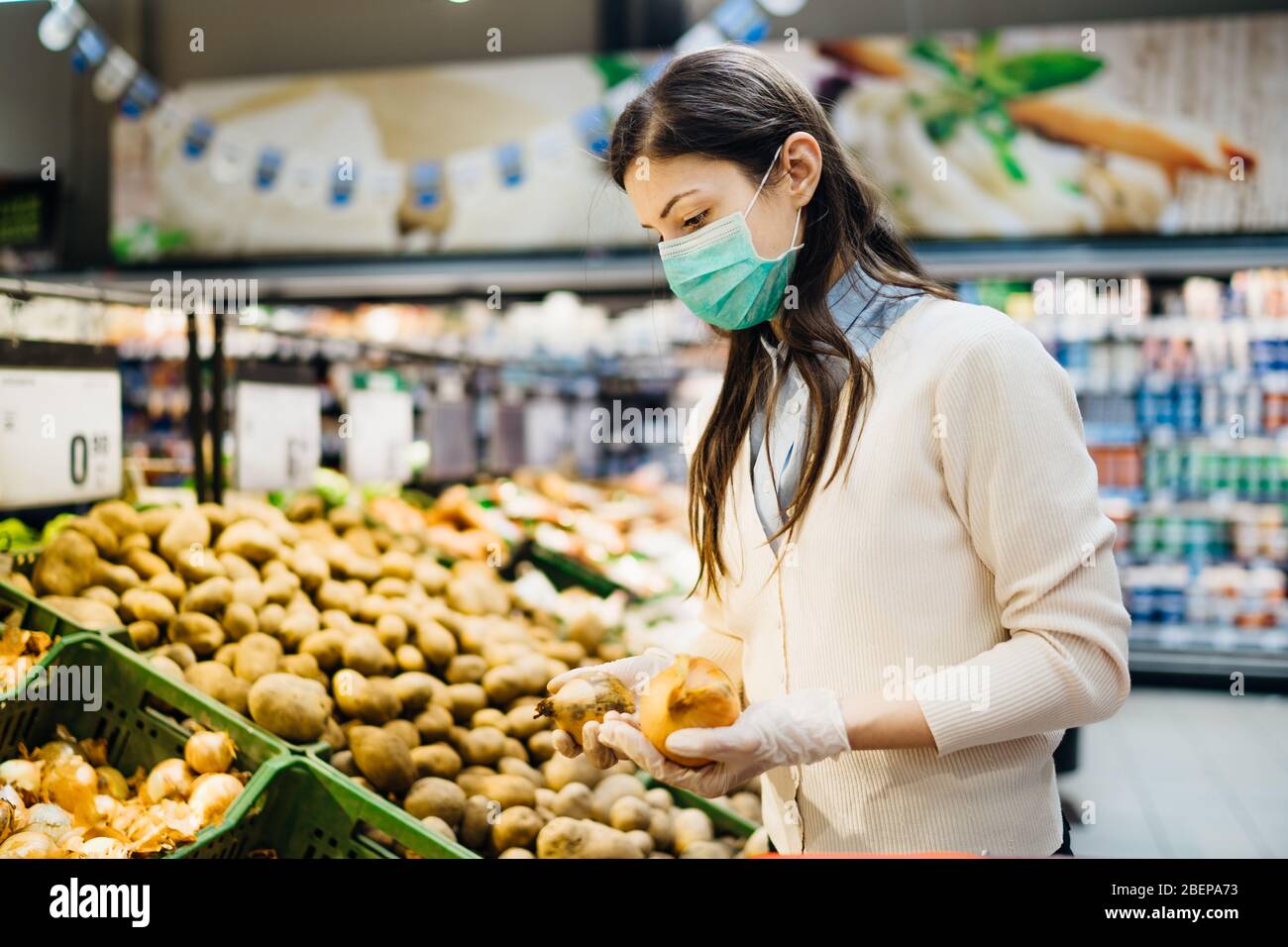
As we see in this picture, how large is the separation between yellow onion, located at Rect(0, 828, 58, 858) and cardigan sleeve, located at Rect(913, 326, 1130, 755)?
1385 millimetres

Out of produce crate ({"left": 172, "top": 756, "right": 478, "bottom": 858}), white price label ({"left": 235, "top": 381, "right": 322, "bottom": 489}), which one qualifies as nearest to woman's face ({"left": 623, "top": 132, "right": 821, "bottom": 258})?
produce crate ({"left": 172, "top": 756, "right": 478, "bottom": 858})

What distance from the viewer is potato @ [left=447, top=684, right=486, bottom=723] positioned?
91.1 inches

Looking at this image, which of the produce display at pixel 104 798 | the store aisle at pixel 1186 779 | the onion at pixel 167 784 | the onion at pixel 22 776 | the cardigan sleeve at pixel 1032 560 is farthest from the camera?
the store aisle at pixel 1186 779

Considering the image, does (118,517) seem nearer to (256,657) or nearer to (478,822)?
(256,657)

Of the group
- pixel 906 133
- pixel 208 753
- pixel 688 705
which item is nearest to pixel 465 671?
pixel 208 753

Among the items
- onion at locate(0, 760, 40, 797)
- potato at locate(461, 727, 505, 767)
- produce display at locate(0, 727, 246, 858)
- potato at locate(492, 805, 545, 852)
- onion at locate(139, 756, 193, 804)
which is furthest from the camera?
potato at locate(461, 727, 505, 767)

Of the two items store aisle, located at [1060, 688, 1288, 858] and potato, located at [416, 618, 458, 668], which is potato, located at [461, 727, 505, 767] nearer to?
potato, located at [416, 618, 458, 668]

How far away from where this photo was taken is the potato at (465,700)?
231 cm

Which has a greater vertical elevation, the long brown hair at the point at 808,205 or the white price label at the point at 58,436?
the long brown hair at the point at 808,205

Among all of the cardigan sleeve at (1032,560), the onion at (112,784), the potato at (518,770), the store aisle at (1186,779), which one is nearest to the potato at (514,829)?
the potato at (518,770)

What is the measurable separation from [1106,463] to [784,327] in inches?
217

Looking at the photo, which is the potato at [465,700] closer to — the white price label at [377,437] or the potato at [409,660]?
the potato at [409,660]

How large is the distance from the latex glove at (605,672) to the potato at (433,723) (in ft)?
2.66

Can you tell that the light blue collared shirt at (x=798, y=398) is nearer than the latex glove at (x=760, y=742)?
No
